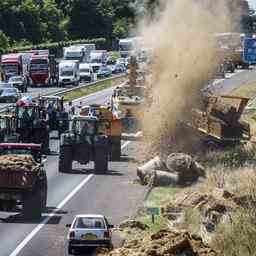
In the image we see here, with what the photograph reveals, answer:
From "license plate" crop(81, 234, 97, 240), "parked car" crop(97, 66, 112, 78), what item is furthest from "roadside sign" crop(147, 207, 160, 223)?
"parked car" crop(97, 66, 112, 78)

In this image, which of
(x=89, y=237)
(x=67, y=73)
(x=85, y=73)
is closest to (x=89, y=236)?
(x=89, y=237)

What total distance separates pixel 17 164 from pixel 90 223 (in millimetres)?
5327

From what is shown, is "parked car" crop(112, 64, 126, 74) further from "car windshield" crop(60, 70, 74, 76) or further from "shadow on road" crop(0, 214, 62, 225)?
"shadow on road" crop(0, 214, 62, 225)

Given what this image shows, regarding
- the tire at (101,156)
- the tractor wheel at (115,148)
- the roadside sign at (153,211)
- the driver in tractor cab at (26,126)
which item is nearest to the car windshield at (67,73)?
the tractor wheel at (115,148)

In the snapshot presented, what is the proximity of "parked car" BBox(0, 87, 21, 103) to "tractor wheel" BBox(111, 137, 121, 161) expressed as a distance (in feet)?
105

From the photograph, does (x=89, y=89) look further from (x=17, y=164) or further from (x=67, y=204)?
(x=17, y=164)

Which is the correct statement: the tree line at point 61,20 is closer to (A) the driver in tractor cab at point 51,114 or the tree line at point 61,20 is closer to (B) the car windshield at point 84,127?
(A) the driver in tractor cab at point 51,114

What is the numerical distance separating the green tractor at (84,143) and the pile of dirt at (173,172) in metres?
2.09

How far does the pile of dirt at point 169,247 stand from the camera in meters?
23.8

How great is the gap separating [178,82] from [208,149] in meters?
3.62

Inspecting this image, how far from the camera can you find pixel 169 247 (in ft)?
78.0

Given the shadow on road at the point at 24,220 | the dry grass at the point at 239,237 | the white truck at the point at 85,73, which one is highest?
the dry grass at the point at 239,237

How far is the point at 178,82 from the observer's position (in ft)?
169

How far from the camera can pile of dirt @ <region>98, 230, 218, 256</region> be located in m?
23.8
